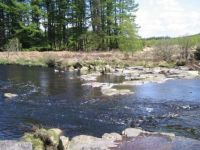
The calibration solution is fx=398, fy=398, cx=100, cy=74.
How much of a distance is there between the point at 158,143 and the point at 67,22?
69321 mm

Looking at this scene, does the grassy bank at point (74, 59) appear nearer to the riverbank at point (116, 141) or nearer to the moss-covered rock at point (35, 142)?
the riverbank at point (116, 141)

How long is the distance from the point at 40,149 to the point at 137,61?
157 feet

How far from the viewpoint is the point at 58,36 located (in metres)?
88.2

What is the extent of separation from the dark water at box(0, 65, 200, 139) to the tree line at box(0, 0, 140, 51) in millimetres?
41767

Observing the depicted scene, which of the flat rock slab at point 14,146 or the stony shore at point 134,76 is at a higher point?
the flat rock slab at point 14,146

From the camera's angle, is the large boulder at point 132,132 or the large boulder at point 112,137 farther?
the large boulder at point 132,132

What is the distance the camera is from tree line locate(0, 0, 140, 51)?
8306 cm

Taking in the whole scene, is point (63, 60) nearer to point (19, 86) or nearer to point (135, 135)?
point (19, 86)

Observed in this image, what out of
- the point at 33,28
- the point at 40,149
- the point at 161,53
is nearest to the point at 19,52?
the point at 33,28

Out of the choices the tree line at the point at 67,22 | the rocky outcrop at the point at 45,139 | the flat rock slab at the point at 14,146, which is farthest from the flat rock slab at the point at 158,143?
the tree line at the point at 67,22

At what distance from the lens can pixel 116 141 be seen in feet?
64.1

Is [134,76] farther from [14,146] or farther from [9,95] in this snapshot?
[14,146]

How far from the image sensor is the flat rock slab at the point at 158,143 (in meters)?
18.6

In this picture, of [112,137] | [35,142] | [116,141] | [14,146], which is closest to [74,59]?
[112,137]
